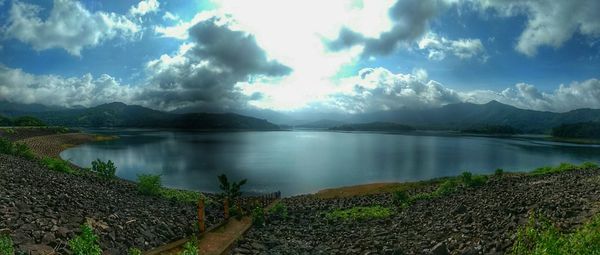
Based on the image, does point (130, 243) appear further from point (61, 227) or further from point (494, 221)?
point (494, 221)

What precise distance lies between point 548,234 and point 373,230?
46.2ft

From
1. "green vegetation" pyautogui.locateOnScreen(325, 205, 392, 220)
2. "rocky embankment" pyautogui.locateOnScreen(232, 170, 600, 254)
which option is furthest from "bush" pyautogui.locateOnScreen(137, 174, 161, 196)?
"green vegetation" pyautogui.locateOnScreen(325, 205, 392, 220)

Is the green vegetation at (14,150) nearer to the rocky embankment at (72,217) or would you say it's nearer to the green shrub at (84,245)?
the rocky embankment at (72,217)

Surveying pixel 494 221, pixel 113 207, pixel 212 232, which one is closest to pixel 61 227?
pixel 113 207

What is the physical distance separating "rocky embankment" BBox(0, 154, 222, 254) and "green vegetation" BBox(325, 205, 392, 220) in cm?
883

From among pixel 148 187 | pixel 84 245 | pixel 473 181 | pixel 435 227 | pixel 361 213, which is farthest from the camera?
pixel 473 181

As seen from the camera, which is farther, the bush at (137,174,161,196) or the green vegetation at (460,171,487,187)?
the green vegetation at (460,171,487,187)

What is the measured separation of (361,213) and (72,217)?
19.2 m

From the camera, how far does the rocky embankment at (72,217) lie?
13.8 m

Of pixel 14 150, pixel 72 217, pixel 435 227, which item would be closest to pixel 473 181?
pixel 435 227

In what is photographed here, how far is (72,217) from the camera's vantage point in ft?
55.9

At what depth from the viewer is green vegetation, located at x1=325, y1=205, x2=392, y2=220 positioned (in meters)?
27.8

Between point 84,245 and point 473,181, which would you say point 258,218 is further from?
point 473,181

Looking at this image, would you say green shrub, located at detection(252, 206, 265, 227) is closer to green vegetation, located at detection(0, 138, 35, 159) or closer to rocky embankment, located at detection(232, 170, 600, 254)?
rocky embankment, located at detection(232, 170, 600, 254)
